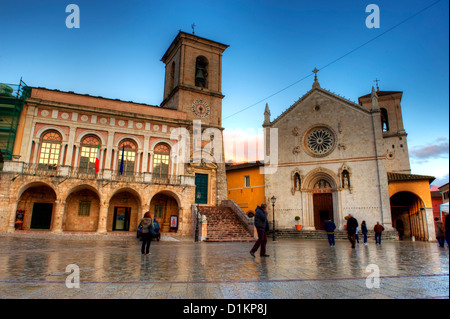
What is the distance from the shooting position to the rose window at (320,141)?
27875mm

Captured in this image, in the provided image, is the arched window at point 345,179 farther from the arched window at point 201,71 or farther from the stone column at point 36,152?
the stone column at point 36,152

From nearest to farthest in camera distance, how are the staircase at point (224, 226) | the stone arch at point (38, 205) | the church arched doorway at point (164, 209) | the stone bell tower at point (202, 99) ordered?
the staircase at point (224, 226)
the stone arch at point (38, 205)
the church arched doorway at point (164, 209)
the stone bell tower at point (202, 99)

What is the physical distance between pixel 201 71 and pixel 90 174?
48.4 feet

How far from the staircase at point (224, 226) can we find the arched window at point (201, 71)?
13130 millimetres

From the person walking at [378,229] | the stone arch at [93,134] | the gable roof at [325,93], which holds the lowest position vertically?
the person walking at [378,229]

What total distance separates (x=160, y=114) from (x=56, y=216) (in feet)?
39.8

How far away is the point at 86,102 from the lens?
2472 centimetres

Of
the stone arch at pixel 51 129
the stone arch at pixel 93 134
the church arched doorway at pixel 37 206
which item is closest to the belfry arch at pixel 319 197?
the stone arch at pixel 93 134

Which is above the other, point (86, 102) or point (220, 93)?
point (220, 93)

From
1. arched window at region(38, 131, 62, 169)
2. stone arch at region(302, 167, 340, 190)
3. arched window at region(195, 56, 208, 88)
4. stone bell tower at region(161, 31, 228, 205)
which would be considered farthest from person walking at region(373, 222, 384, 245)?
arched window at region(38, 131, 62, 169)

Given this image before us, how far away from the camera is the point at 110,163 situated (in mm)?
24109
